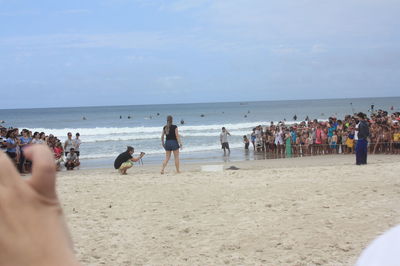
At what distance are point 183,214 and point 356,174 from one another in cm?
506

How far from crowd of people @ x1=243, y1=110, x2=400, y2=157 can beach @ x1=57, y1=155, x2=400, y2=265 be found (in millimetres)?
6819

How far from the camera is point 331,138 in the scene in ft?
65.6

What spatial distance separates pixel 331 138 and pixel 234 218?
1317cm

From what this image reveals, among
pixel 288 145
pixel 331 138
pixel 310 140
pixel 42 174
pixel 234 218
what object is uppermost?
pixel 42 174

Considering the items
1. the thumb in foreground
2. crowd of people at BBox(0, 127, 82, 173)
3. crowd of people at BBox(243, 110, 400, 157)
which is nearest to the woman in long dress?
crowd of people at BBox(243, 110, 400, 157)

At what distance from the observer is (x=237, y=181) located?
11.1m

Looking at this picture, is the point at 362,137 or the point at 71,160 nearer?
the point at 362,137

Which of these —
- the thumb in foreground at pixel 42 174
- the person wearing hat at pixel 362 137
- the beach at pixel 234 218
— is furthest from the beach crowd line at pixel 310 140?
the thumb in foreground at pixel 42 174

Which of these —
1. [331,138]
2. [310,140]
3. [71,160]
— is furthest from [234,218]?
[310,140]

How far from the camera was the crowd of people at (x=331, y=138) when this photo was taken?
59.8ft

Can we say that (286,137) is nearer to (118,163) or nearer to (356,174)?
(118,163)

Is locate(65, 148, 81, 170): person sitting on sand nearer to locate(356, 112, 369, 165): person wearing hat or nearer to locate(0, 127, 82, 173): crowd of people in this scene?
locate(0, 127, 82, 173): crowd of people

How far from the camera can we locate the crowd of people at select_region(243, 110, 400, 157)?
18.2m

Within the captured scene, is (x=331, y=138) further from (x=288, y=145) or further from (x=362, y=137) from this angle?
(x=362, y=137)
